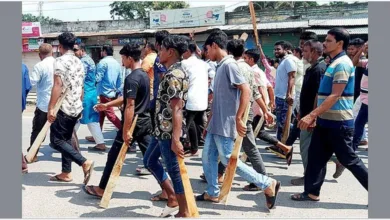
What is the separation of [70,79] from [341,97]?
295cm

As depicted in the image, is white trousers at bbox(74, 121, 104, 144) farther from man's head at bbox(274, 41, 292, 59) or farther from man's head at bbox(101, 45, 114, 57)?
man's head at bbox(274, 41, 292, 59)

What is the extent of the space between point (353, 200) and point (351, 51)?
105 inches

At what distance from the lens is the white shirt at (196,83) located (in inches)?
210

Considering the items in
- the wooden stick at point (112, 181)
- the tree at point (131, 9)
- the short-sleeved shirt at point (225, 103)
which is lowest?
the wooden stick at point (112, 181)

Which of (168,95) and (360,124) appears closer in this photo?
(168,95)

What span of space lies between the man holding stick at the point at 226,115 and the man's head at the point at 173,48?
0.57 meters

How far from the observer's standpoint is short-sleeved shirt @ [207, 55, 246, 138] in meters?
3.96

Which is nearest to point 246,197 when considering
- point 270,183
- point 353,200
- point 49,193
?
point 270,183

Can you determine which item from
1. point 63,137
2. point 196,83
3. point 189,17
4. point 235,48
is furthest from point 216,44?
point 189,17

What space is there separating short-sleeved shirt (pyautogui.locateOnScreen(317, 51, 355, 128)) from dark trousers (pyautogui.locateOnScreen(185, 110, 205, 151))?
6.45 ft

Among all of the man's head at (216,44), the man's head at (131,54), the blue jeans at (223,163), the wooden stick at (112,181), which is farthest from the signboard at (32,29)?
the blue jeans at (223,163)

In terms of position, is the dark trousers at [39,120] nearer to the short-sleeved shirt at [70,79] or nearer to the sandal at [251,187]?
the short-sleeved shirt at [70,79]

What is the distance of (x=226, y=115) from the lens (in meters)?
3.99

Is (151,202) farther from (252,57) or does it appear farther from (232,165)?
(252,57)
